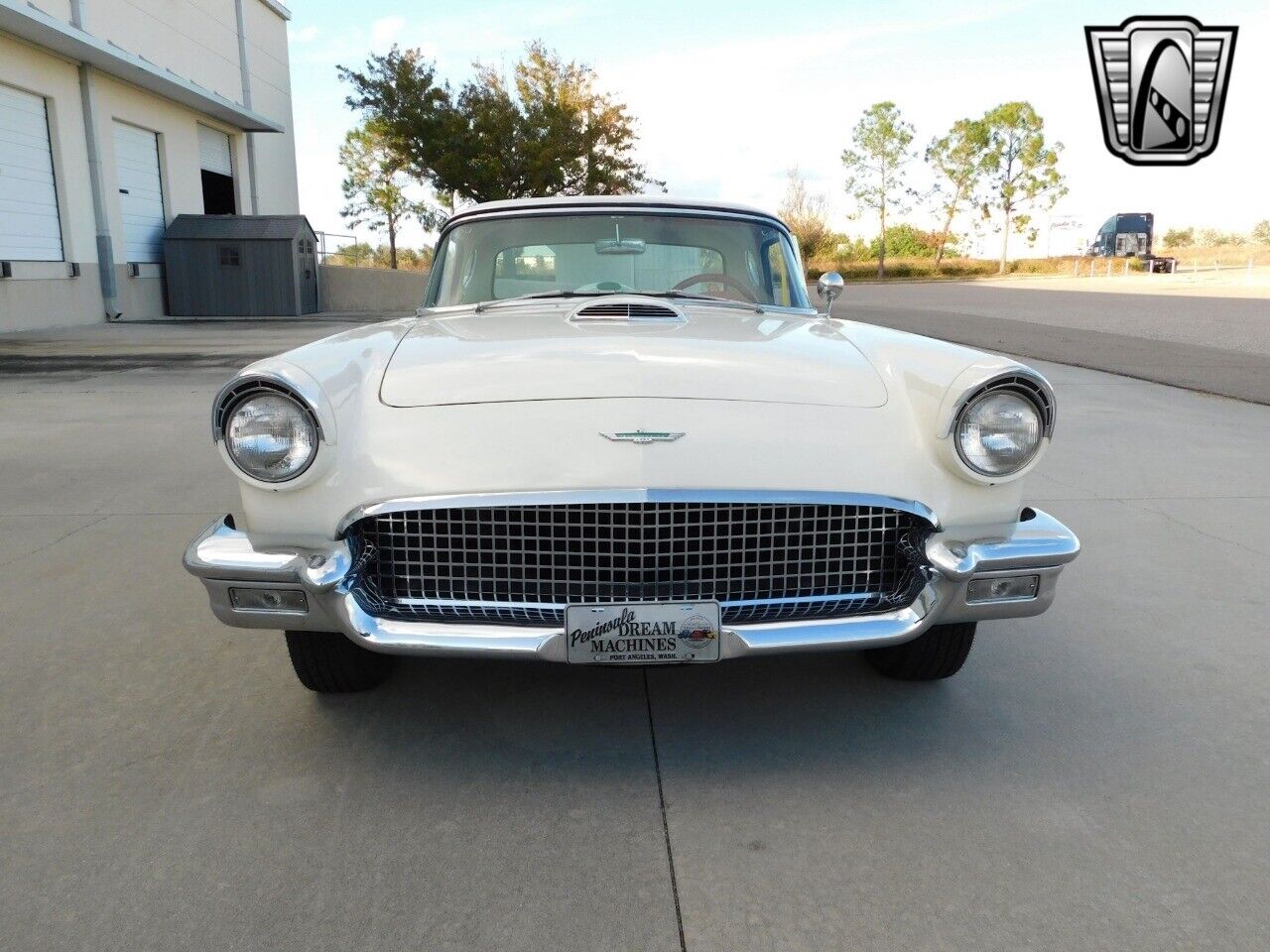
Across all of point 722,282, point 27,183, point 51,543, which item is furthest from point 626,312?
point 27,183

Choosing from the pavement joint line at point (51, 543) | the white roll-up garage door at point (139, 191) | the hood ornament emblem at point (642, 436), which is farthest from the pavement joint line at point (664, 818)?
the white roll-up garage door at point (139, 191)

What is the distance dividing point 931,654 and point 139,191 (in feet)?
60.9

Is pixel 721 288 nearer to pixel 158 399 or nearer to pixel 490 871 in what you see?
pixel 490 871

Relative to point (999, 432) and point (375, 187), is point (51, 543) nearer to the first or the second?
point (999, 432)

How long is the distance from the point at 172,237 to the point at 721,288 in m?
17.3

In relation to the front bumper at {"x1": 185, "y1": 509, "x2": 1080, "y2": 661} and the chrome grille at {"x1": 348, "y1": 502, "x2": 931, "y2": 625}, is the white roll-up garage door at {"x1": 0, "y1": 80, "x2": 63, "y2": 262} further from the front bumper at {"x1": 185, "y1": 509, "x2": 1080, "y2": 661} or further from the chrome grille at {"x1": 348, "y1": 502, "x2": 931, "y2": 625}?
the chrome grille at {"x1": 348, "y1": 502, "x2": 931, "y2": 625}

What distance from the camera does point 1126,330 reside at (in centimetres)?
1405

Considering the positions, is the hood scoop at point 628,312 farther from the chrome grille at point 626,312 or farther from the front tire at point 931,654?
the front tire at point 931,654

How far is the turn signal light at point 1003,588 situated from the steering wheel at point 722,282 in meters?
1.59

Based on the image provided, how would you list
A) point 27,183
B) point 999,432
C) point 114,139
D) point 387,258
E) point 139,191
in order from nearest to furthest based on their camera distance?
point 999,432
point 27,183
point 114,139
point 139,191
point 387,258

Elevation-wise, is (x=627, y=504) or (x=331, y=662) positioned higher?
(x=627, y=504)

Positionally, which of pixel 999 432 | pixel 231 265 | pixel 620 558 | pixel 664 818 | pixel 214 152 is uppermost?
pixel 214 152

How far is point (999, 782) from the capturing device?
2236mm

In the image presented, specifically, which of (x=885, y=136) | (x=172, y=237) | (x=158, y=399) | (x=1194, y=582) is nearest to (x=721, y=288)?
(x=1194, y=582)
